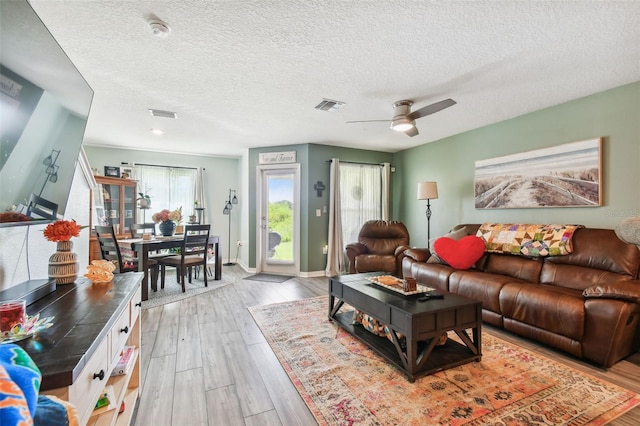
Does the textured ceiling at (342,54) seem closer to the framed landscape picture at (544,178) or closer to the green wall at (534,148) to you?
the green wall at (534,148)

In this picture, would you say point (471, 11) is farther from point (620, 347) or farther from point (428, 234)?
point (428, 234)

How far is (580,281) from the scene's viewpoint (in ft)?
8.66

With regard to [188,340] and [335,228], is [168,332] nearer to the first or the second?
[188,340]

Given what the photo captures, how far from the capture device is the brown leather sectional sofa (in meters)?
2.05

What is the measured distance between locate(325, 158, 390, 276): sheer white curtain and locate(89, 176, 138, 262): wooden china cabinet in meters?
3.53

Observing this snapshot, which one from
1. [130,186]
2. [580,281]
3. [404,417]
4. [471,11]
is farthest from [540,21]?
[130,186]

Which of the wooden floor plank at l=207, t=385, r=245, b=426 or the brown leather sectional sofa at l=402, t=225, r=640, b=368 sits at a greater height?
the brown leather sectional sofa at l=402, t=225, r=640, b=368

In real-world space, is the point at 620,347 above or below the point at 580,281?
below

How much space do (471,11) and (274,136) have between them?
333cm

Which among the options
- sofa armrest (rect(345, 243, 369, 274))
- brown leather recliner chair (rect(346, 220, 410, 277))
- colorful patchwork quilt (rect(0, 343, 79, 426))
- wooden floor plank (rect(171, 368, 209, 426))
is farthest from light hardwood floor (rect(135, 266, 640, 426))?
sofa armrest (rect(345, 243, 369, 274))

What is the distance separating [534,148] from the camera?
348cm

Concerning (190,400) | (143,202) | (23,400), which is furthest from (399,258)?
(143,202)

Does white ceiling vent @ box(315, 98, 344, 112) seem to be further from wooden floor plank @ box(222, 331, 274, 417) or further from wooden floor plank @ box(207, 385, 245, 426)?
wooden floor plank @ box(207, 385, 245, 426)

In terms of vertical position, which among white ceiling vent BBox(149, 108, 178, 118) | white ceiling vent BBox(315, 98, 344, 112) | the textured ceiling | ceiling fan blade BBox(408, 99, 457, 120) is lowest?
ceiling fan blade BBox(408, 99, 457, 120)
